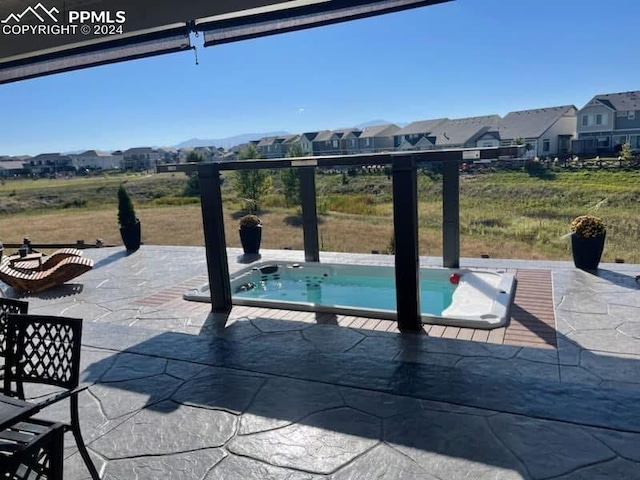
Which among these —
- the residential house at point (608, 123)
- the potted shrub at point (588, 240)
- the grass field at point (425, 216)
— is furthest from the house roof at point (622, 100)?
the potted shrub at point (588, 240)

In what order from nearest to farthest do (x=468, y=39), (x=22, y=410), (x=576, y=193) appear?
1. (x=22, y=410)
2. (x=576, y=193)
3. (x=468, y=39)

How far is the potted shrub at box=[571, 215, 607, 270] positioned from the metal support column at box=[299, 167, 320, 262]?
3.89m

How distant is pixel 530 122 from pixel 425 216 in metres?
18.7

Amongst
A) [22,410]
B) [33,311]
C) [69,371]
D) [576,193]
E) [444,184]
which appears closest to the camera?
[22,410]

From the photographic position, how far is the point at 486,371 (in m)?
3.54

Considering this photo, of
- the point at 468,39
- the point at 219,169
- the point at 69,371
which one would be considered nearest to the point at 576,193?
the point at 468,39

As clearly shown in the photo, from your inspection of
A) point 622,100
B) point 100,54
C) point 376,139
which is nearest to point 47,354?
point 100,54

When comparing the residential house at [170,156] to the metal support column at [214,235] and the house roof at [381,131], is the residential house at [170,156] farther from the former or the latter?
the metal support column at [214,235]

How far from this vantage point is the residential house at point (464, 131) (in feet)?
93.9

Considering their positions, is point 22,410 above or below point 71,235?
above

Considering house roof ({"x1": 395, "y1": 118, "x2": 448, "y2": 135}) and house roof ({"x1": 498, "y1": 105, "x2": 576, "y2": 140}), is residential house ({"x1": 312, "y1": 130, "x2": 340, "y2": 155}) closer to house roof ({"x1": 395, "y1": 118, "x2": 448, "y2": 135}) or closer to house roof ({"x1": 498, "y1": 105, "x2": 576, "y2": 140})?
house roof ({"x1": 395, "y1": 118, "x2": 448, "y2": 135})

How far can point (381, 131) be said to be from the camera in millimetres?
37812

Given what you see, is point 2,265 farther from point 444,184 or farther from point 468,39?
point 468,39

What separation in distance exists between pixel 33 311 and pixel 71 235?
8.44 metres
